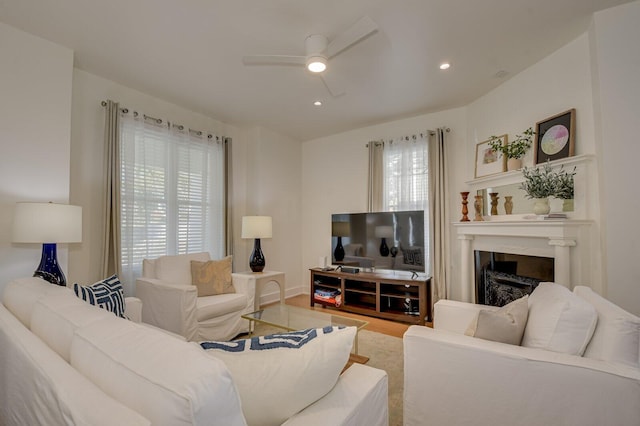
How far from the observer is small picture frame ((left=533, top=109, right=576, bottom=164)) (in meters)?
2.58

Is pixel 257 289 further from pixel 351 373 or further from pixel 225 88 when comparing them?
pixel 351 373

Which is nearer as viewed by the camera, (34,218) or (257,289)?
(34,218)

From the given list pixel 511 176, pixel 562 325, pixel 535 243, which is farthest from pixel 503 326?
pixel 511 176

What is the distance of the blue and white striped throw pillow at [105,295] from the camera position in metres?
1.82

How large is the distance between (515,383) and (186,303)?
2.45 m

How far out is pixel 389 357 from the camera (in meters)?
2.67

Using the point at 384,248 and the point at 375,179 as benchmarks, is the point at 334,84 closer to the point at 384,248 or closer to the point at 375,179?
the point at 375,179

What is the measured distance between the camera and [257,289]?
3.68 metres

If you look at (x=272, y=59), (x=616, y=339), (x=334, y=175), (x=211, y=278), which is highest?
(x=272, y=59)

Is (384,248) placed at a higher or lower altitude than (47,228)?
lower

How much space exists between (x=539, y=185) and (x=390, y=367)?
80.9 inches

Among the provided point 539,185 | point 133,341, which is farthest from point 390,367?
point 133,341

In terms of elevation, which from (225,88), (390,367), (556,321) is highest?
(225,88)

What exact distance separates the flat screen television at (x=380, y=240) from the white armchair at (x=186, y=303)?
1716mm
